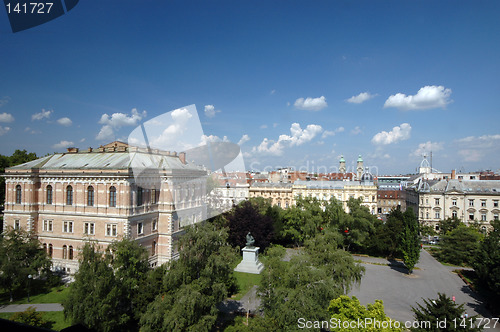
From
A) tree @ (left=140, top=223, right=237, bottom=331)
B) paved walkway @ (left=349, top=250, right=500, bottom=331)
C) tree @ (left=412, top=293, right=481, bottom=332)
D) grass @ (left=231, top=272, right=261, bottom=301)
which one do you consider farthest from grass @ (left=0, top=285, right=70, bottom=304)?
tree @ (left=412, top=293, right=481, bottom=332)

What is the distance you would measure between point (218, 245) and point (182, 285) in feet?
13.3

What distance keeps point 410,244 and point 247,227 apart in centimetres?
1923

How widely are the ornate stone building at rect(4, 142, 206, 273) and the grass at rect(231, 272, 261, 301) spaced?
319 inches

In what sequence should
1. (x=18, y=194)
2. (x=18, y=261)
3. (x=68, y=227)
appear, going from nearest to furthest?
(x=18, y=261), (x=68, y=227), (x=18, y=194)

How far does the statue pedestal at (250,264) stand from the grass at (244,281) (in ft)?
2.60

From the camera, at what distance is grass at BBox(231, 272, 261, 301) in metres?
Result: 27.5

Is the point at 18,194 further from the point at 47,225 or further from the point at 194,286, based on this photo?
the point at 194,286

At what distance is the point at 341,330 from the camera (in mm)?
16125

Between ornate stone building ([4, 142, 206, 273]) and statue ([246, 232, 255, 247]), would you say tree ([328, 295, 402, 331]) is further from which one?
statue ([246, 232, 255, 247])

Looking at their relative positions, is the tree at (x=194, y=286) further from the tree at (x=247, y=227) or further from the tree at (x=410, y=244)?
the tree at (x=410, y=244)

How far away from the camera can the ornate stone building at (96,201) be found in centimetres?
3130

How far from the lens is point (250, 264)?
115 feet

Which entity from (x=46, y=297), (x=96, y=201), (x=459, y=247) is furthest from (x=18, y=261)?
(x=459, y=247)

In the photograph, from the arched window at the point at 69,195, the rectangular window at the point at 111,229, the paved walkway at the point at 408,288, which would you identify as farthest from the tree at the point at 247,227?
the arched window at the point at 69,195
